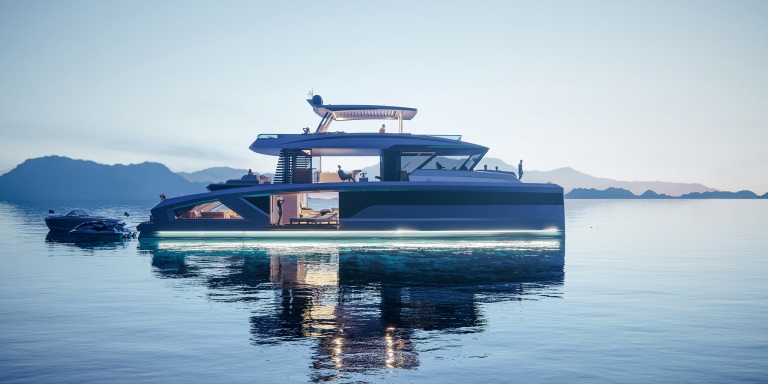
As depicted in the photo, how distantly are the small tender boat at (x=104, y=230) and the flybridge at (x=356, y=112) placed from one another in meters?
14.8

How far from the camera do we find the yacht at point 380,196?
3569cm

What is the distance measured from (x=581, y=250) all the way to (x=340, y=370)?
28.9m

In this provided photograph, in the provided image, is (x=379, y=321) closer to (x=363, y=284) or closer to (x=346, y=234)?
(x=363, y=284)

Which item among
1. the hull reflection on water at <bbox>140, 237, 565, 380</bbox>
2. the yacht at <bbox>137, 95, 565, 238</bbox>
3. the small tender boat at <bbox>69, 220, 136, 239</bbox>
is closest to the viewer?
the hull reflection on water at <bbox>140, 237, 565, 380</bbox>

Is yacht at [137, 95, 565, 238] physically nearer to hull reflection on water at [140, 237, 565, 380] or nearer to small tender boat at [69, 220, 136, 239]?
hull reflection on water at [140, 237, 565, 380]

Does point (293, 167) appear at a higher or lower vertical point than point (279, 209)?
higher

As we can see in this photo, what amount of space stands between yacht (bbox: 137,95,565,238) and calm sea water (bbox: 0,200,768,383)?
7.40 m

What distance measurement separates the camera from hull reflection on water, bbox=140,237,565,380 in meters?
11.9

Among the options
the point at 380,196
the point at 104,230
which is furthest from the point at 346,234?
the point at 104,230

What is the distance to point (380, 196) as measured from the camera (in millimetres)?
35812

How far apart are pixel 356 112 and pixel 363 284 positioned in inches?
776

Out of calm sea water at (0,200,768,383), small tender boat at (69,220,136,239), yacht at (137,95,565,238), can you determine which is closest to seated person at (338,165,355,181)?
yacht at (137,95,565,238)

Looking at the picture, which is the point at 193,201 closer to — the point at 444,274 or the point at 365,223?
the point at 365,223

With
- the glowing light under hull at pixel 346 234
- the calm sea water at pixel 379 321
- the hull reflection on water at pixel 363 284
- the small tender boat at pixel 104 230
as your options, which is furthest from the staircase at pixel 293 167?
the small tender boat at pixel 104 230
